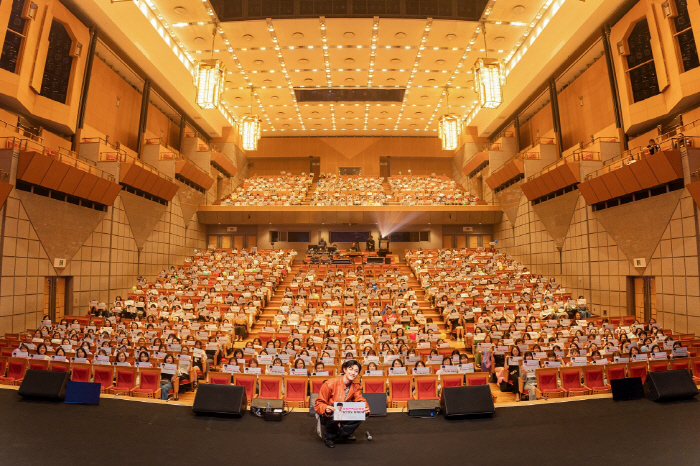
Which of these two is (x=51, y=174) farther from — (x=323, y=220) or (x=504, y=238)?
(x=504, y=238)

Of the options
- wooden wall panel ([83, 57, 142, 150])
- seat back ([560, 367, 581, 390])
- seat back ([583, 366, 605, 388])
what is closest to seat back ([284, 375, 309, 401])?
seat back ([560, 367, 581, 390])

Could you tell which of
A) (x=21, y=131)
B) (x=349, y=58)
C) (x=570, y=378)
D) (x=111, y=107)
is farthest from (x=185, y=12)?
(x=570, y=378)

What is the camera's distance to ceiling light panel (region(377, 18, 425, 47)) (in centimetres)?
1941

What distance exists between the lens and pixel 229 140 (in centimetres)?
3180

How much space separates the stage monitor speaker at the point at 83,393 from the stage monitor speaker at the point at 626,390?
8.26 metres

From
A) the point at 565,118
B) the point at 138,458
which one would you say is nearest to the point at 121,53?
the point at 138,458

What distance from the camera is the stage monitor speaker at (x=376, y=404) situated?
6.70 m

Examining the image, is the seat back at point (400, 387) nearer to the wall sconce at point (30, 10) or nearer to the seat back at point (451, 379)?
the seat back at point (451, 379)

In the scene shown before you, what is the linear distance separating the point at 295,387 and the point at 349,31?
56.5 ft

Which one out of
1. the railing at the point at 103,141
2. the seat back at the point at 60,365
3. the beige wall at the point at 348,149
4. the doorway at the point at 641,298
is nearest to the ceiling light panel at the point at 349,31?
the railing at the point at 103,141

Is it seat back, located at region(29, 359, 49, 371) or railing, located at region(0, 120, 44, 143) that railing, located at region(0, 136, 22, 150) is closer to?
railing, located at region(0, 120, 44, 143)

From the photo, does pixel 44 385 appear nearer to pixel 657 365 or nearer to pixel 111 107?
pixel 657 365

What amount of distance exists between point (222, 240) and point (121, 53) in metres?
14.1

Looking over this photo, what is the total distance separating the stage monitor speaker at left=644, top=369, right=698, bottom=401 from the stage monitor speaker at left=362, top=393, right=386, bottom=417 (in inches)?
169
